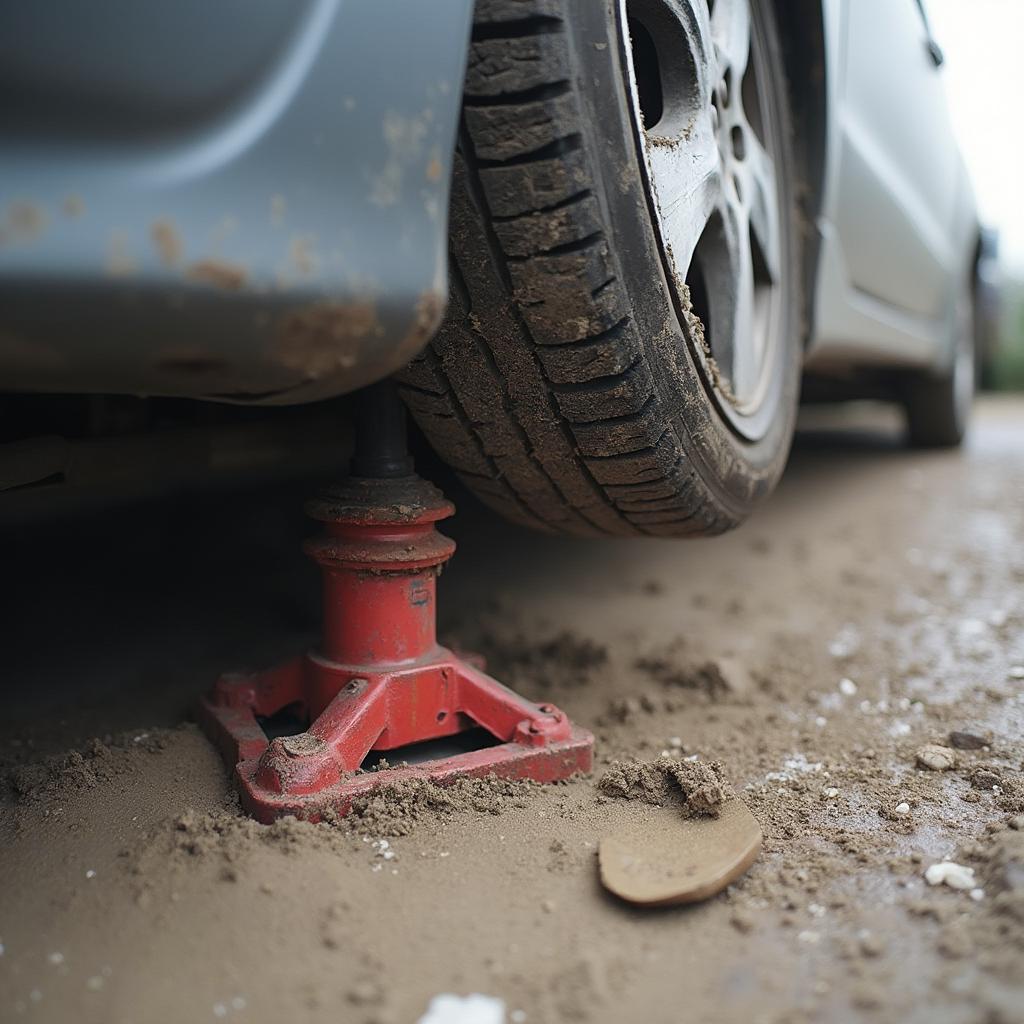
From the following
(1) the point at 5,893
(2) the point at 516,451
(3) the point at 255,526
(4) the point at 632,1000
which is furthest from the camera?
(3) the point at 255,526

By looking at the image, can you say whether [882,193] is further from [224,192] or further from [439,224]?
[224,192]

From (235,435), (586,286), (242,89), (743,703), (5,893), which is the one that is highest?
(242,89)

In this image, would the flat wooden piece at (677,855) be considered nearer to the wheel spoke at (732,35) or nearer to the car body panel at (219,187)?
the car body panel at (219,187)

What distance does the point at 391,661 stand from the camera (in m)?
1.36

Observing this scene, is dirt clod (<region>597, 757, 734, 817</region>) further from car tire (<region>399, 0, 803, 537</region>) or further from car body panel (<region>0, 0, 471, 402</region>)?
car body panel (<region>0, 0, 471, 402</region>)

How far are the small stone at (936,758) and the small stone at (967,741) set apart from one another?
4 centimetres

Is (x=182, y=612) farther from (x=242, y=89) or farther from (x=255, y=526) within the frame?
(x=242, y=89)

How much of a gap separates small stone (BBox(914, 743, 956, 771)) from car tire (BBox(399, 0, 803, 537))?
1.44 ft

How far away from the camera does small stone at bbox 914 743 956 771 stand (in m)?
1.41

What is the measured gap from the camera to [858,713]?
5.58 feet

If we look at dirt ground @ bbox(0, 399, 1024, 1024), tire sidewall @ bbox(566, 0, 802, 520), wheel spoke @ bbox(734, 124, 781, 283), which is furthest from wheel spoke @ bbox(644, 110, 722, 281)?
dirt ground @ bbox(0, 399, 1024, 1024)

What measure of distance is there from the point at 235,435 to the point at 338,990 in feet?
3.32

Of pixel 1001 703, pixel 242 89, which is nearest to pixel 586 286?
pixel 242 89

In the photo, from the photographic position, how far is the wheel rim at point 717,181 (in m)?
1.34
